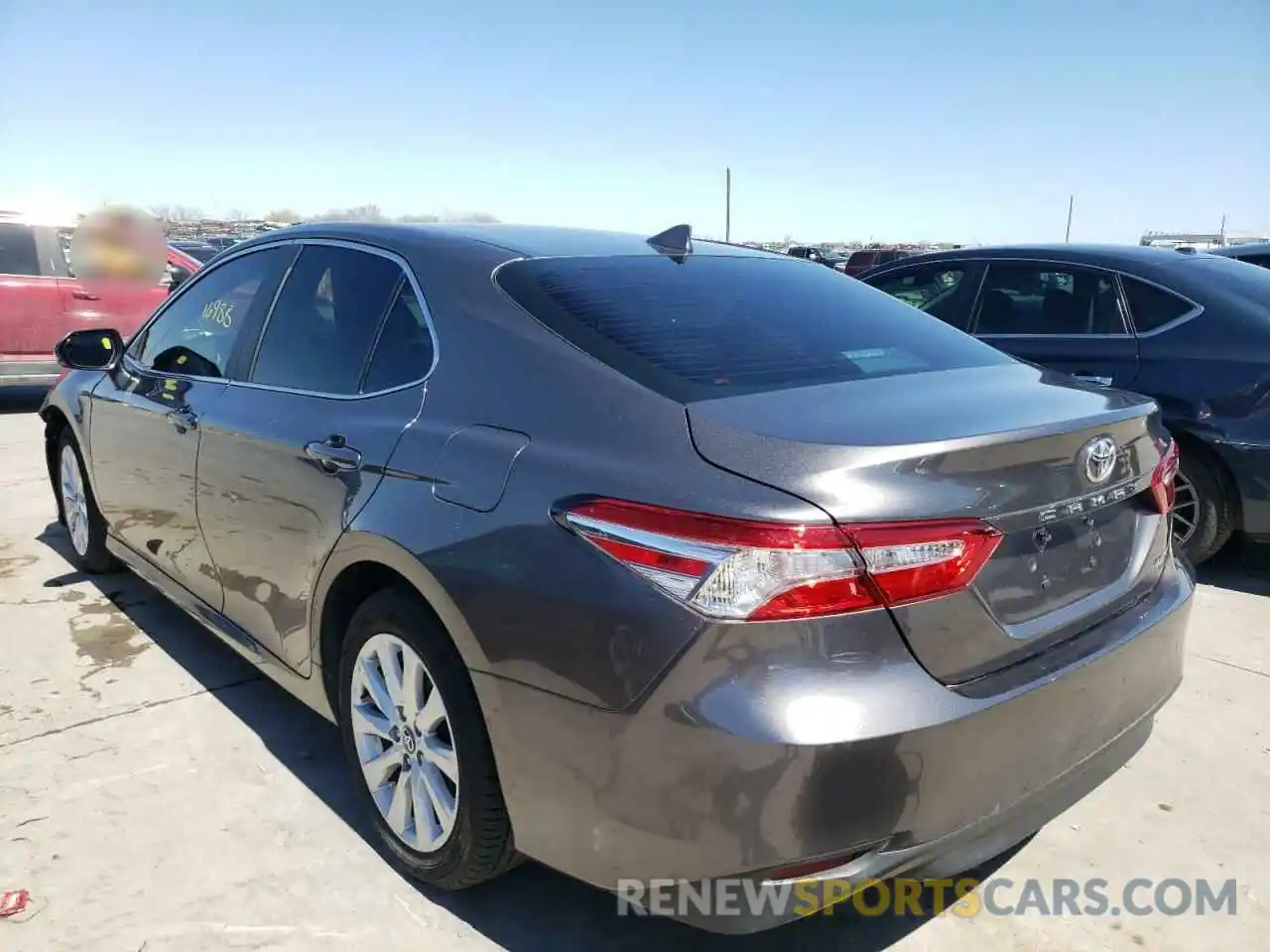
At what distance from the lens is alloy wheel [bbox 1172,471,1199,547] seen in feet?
15.3

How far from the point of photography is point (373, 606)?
2.47 m

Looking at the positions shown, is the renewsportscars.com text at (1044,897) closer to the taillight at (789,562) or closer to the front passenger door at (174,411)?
the taillight at (789,562)

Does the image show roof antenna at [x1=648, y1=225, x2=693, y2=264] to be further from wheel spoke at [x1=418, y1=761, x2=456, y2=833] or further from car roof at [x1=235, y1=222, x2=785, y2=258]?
wheel spoke at [x1=418, y1=761, x2=456, y2=833]

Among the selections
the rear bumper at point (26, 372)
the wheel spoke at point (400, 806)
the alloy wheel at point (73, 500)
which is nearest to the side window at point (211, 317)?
the alloy wheel at point (73, 500)

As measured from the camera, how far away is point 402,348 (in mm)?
2629

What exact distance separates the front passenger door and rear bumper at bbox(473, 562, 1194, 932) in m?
1.94

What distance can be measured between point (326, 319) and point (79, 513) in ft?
8.42

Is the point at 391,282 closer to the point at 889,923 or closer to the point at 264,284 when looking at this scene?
the point at 264,284

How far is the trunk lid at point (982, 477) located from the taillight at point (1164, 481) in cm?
6

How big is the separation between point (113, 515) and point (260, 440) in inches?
68.8

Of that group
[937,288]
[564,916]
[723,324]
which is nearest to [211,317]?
[723,324]

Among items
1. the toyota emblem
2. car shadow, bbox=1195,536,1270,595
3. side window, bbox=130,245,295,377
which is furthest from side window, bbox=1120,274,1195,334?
side window, bbox=130,245,295,377

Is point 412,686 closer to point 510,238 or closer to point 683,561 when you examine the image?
point 683,561

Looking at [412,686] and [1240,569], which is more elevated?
[412,686]
